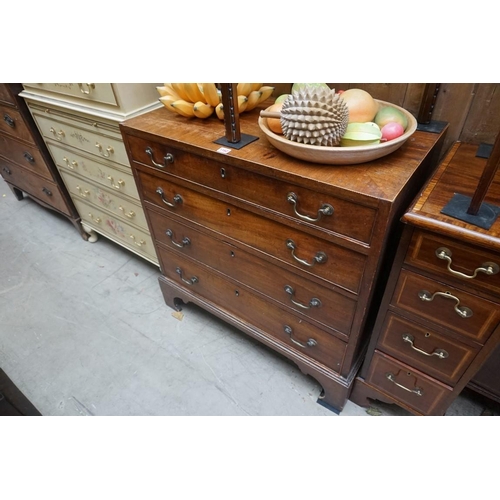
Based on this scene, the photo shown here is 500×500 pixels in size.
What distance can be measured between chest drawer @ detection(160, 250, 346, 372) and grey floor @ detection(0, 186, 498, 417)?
22cm

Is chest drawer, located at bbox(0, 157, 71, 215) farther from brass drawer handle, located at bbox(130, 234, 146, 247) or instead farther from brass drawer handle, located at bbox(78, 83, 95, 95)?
brass drawer handle, located at bbox(78, 83, 95, 95)

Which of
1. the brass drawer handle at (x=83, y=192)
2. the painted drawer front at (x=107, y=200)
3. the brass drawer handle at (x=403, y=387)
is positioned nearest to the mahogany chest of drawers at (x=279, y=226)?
the brass drawer handle at (x=403, y=387)

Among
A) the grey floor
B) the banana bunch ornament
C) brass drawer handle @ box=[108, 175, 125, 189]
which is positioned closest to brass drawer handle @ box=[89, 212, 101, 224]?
the grey floor

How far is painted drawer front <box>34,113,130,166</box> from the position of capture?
1292 mm

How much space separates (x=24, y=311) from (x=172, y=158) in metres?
1.24

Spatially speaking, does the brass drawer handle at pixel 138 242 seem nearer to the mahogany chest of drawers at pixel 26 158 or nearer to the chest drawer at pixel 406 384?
the mahogany chest of drawers at pixel 26 158

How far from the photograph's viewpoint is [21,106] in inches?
60.9

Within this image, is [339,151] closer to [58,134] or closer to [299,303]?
[299,303]

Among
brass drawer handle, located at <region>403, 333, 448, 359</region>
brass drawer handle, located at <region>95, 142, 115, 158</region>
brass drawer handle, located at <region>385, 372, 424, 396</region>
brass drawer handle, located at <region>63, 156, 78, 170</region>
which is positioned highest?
brass drawer handle, located at <region>95, 142, 115, 158</region>

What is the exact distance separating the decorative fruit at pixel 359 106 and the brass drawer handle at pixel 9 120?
1696 millimetres

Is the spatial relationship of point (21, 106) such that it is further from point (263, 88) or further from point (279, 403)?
point (279, 403)

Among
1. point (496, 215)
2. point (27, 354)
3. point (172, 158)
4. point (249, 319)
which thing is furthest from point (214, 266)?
point (27, 354)

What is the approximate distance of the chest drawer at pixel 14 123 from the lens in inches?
63.1

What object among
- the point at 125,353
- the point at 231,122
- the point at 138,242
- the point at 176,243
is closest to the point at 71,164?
the point at 138,242
